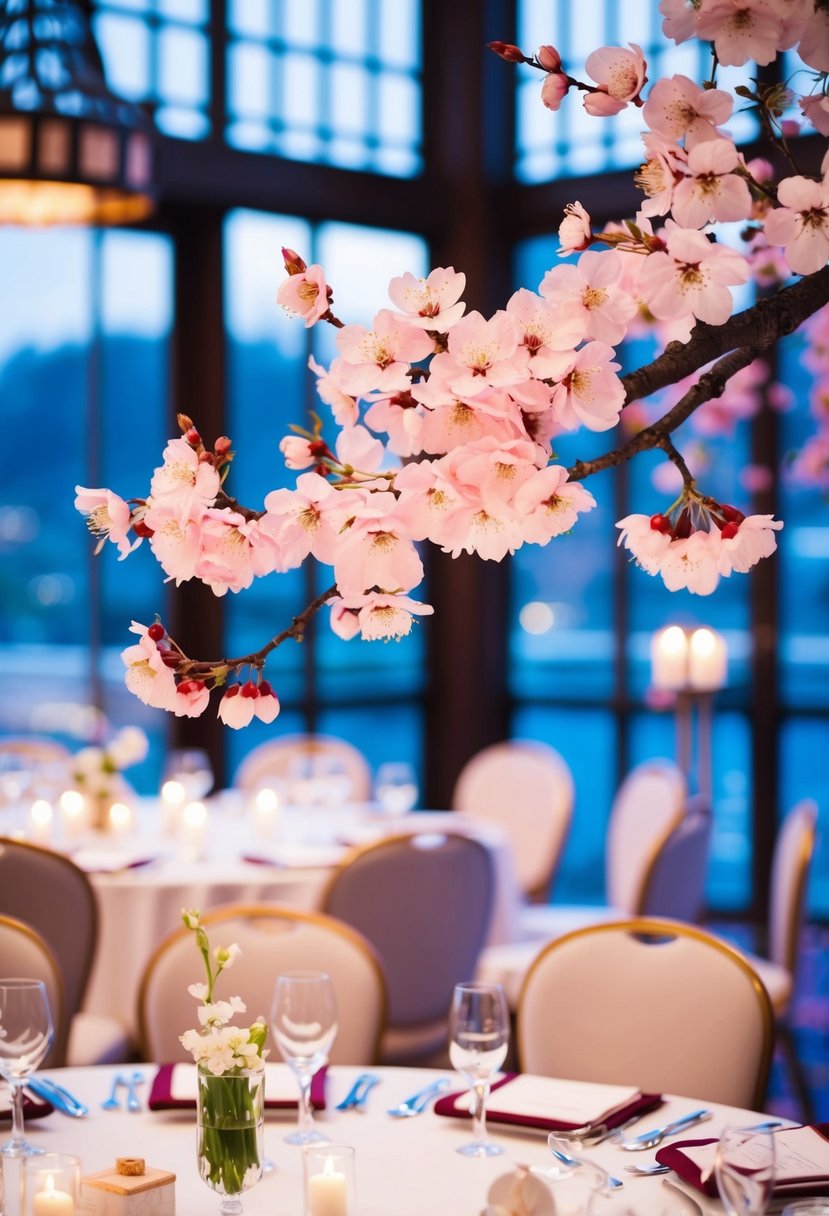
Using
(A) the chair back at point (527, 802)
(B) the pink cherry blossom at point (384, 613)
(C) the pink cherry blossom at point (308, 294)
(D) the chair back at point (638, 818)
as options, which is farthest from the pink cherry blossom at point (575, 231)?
(A) the chair back at point (527, 802)

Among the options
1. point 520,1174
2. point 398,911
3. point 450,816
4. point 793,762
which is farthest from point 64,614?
point 520,1174

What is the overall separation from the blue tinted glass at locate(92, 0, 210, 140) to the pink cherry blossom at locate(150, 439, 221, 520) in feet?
16.2

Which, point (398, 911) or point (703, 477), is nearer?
point (398, 911)

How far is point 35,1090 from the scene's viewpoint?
2.28 metres

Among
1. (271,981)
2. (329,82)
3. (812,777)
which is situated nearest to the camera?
(271,981)

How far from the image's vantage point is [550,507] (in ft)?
4.47

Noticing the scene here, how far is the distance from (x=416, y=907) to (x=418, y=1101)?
152 cm

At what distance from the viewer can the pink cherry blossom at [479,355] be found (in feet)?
4.37

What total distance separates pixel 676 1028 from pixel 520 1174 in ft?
3.84

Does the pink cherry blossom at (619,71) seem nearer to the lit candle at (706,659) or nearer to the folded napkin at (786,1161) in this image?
the folded napkin at (786,1161)

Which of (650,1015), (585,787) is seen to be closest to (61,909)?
(650,1015)

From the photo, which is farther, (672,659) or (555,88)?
(672,659)

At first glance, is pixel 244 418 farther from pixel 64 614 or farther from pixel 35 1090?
pixel 35 1090

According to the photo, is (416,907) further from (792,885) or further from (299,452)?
(299,452)
